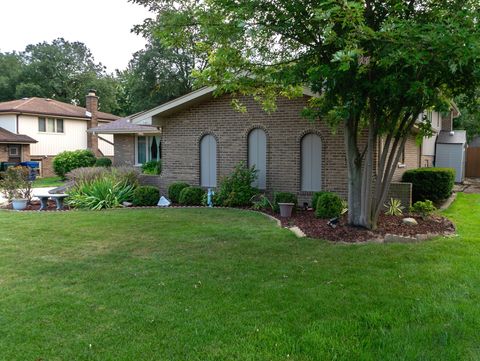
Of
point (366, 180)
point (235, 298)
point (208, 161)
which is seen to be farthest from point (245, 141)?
point (235, 298)

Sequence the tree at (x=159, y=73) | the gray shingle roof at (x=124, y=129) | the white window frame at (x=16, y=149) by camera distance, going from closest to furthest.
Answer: the gray shingle roof at (x=124, y=129), the white window frame at (x=16, y=149), the tree at (x=159, y=73)

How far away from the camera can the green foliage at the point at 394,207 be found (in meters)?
10.5

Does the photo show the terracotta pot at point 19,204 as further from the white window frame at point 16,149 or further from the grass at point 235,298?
the white window frame at point 16,149

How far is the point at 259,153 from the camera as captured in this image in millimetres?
12938

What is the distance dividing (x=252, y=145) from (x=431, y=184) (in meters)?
5.62

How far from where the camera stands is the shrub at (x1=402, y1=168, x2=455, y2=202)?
13.0 meters

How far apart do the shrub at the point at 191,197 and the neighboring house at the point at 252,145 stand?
0.91 meters

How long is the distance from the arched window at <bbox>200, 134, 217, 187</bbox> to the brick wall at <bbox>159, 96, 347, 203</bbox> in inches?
5.5

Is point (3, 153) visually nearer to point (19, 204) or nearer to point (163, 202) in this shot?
point (19, 204)

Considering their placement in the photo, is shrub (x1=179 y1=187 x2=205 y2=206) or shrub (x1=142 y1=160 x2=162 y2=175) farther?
shrub (x1=142 y1=160 x2=162 y2=175)

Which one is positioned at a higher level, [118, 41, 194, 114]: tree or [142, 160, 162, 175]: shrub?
[118, 41, 194, 114]: tree

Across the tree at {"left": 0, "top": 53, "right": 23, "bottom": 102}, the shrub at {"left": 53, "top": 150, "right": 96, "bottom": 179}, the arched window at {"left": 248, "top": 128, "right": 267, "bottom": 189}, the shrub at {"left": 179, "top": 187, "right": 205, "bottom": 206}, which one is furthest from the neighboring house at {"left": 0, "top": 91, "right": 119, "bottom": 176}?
the tree at {"left": 0, "top": 53, "right": 23, "bottom": 102}

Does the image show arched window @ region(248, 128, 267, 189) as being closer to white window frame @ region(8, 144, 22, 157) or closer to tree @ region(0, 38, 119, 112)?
white window frame @ region(8, 144, 22, 157)

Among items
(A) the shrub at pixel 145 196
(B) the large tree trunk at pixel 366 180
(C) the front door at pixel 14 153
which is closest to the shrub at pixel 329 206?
(B) the large tree trunk at pixel 366 180
